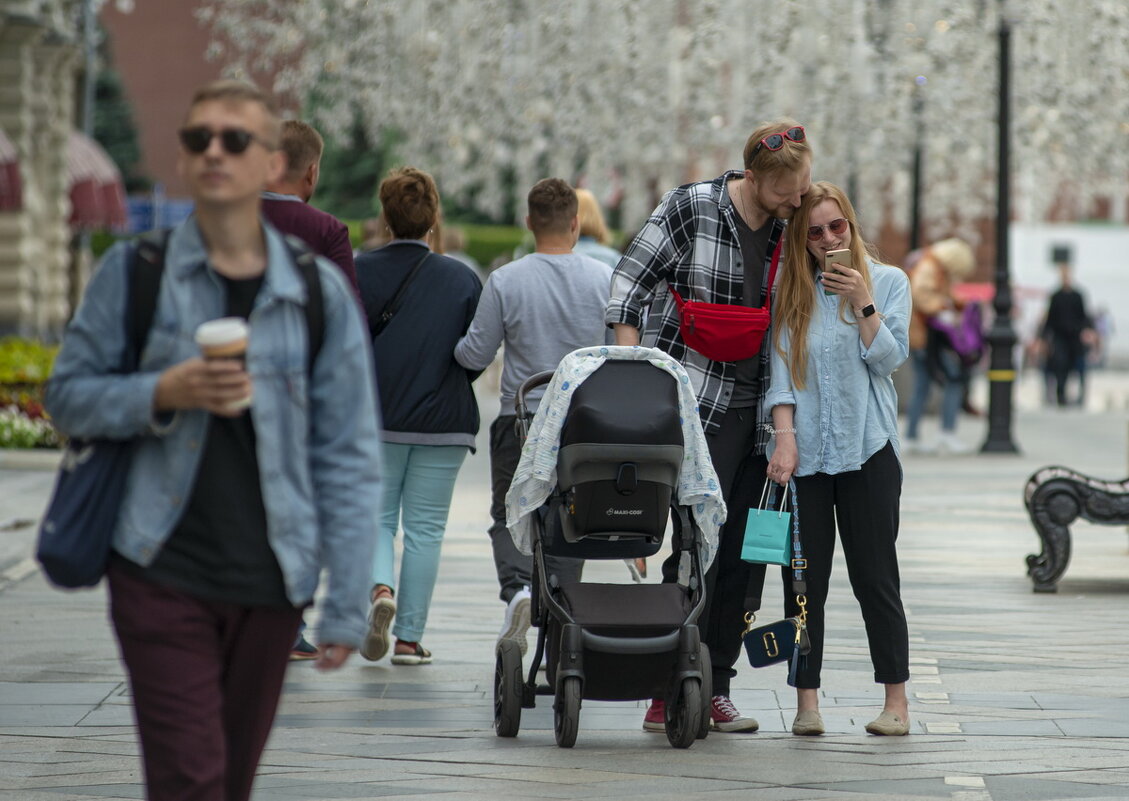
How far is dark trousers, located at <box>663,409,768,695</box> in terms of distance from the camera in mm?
6512

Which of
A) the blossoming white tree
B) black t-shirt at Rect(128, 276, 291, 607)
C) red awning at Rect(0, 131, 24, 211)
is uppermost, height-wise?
the blossoming white tree

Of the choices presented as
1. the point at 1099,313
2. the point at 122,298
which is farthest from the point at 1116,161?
the point at 122,298

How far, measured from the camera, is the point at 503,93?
28453mm

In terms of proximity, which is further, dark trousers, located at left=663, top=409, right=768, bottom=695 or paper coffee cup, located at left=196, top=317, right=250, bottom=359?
dark trousers, located at left=663, top=409, right=768, bottom=695

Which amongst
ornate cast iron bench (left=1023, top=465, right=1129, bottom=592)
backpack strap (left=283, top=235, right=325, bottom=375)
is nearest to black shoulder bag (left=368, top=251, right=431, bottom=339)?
ornate cast iron bench (left=1023, top=465, right=1129, bottom=592)

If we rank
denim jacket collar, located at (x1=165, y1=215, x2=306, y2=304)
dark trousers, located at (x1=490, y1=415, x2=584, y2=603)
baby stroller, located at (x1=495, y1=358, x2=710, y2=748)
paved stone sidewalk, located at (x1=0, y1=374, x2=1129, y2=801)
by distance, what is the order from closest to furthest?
denim jacket collar, located at (x1=165, y1=215, x2=306, y2=304) < paved stone sidewalk, located at (x1=0, y1=374, x2=1129, y2=801) < baby stroller, located at (x1=495, y1=358, x2=710, y2=748) < dark trousers, located at (x1=490, y1=415, x2=584, y2=603)

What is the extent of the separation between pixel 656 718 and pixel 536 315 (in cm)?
180

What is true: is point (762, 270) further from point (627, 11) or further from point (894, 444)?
point (627, 11)

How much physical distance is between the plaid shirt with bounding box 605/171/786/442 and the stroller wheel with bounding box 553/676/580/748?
90cm

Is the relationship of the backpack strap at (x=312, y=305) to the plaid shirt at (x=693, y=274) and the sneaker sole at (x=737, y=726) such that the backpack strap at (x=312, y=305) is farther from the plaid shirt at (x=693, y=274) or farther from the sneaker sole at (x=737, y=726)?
the sneaker sole at (x=737, y=726)

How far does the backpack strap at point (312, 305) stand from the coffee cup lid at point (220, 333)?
254mm

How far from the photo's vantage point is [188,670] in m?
3.68

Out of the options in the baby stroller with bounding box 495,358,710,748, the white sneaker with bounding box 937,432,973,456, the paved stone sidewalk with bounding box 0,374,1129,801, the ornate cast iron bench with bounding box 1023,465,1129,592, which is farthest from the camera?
the white sneaker with bounding box 937,432,973,456

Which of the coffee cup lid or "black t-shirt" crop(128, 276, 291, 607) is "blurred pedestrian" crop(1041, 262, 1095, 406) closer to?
"black t-shirt" crop(128, 276, 291, 607)
